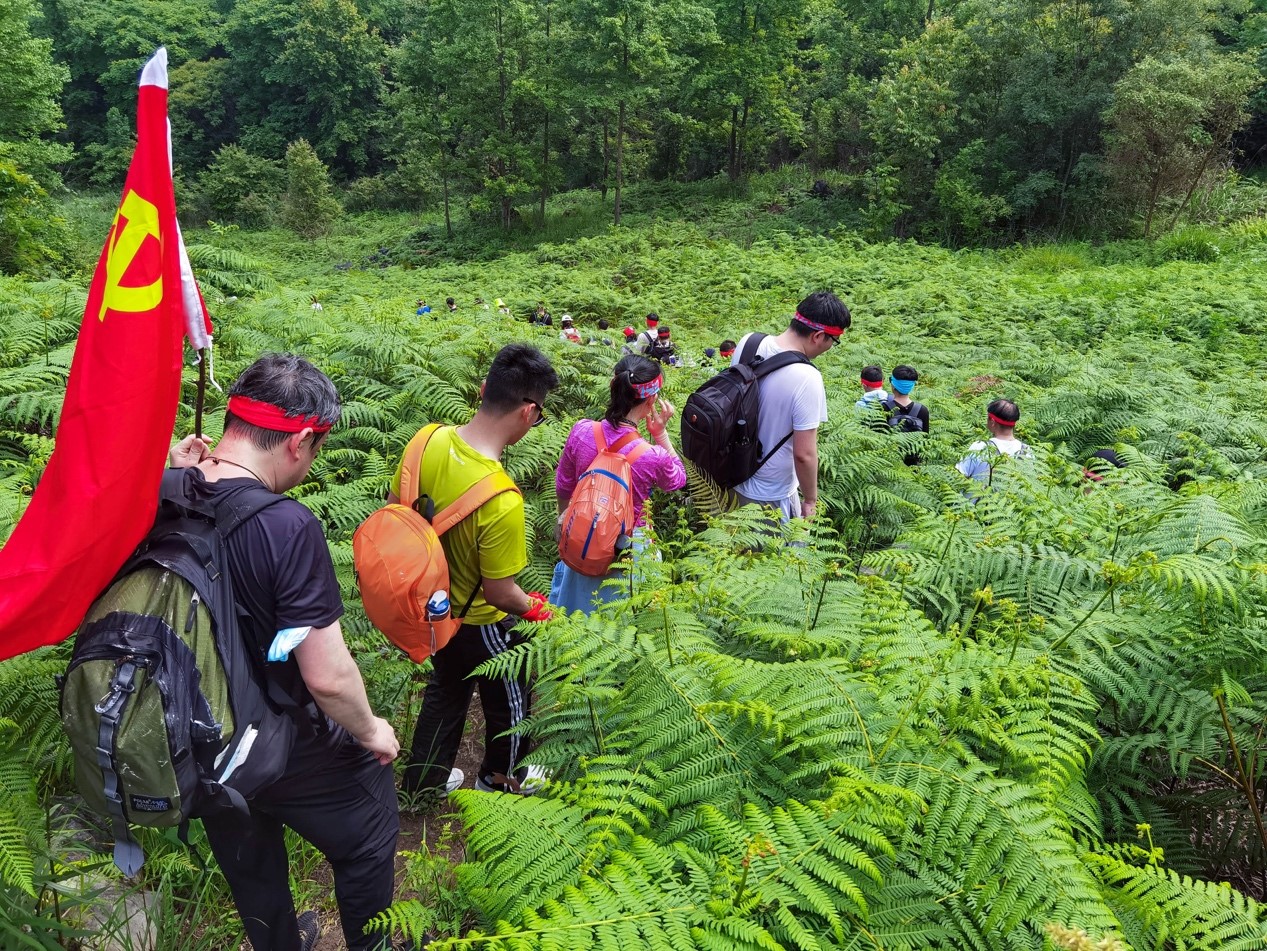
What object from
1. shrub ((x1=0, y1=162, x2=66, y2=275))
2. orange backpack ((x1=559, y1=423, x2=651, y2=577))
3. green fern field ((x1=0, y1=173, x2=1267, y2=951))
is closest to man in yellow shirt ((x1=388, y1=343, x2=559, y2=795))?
green fern field ((x1=0, y1=173, x2=1267, y2=951))

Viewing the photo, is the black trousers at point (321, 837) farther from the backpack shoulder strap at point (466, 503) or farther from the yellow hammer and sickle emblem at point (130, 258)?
the yellow hammer and sickle emblem at point (130, 258)

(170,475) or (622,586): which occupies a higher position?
(170,475)

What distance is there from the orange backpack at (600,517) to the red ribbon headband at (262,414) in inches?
58.7

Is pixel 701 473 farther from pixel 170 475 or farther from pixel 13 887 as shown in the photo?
pixel 13 887

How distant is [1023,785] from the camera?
6.65 ft

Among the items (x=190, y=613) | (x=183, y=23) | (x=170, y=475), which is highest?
(x=183, y=23)

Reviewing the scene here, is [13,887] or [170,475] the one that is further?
[13,887]

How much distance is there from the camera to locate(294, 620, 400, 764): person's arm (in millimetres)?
2082

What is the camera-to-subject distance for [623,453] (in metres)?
3.55

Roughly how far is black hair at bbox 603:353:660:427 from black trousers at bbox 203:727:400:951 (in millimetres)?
1831

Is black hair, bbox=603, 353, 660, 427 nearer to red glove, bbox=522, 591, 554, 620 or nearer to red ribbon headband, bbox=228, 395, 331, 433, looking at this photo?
red glove, bbox=522, 591, 554, 620

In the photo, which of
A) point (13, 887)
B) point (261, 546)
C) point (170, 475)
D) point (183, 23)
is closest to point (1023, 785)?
point (261, 546)

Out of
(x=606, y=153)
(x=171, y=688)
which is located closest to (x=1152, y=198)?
(x=606, y=153)

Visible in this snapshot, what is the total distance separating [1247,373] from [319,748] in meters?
11.8
